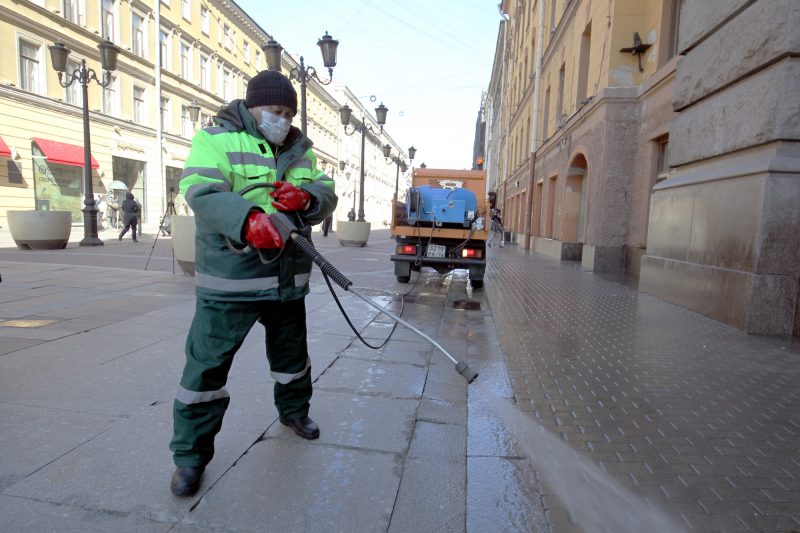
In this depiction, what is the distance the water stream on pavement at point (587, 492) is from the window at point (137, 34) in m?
30.9

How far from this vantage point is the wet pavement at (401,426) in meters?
2.17

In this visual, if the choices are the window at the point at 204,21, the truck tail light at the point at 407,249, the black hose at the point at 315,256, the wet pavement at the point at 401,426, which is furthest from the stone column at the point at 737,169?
the window at the point at 204,21

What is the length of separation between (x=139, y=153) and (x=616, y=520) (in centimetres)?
3043

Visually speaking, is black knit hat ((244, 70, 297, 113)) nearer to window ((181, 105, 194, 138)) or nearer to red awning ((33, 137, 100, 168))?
red awning ((33, 137, 100, 168))

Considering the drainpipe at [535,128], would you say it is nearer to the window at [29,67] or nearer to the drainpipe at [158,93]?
the drainpipe at [158,93]

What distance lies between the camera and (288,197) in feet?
7.48

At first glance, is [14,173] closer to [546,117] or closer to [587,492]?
[546,117]

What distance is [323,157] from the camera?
56.3m

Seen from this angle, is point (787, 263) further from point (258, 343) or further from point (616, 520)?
point (258, 343)

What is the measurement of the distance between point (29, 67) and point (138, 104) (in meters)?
7.35

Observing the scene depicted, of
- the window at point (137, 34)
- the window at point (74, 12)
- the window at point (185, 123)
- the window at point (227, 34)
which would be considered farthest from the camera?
the window at point (227, 34)

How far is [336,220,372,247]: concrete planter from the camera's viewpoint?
18938 millimetres

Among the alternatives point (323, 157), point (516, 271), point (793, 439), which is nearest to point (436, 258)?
point (516, 271)

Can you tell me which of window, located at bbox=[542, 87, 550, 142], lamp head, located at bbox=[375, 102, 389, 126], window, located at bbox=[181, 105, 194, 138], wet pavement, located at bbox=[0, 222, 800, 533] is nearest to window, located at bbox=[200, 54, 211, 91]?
window, located at bbox=[181, 105, 194, 138]
